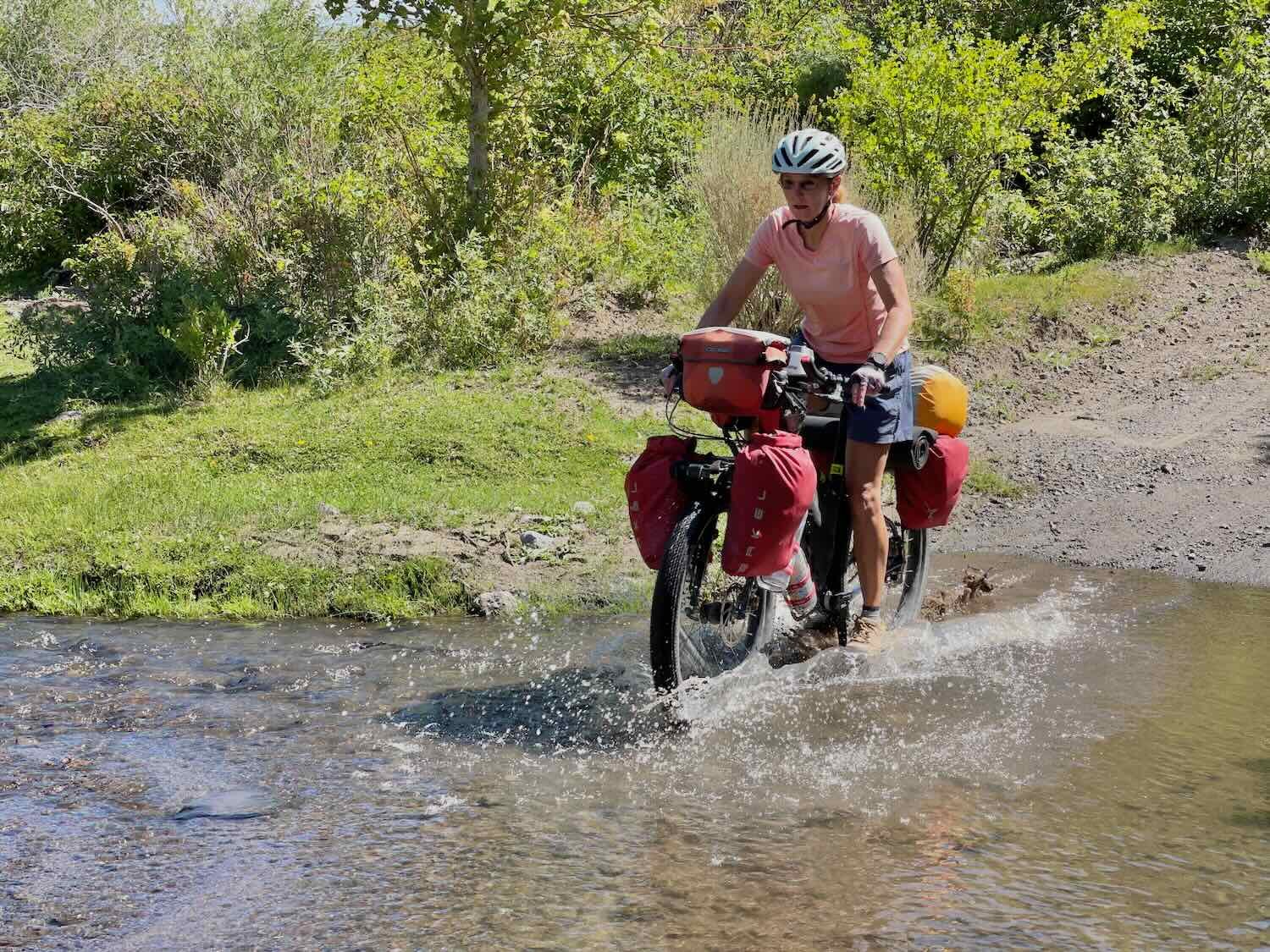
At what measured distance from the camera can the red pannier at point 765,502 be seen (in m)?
4.92

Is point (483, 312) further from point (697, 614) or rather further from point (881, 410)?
point (697, 614)

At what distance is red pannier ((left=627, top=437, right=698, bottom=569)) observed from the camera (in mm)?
5121

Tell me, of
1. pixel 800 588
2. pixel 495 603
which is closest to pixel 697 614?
pixel 800 588

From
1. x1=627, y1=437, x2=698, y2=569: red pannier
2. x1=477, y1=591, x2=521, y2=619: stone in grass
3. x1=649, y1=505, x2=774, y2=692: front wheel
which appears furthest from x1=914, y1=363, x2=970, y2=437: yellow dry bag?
x1=477, y1=591, x2=521, y2=619: stone in grass

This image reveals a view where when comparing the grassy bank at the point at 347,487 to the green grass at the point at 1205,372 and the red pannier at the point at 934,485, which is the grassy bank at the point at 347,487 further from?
the red pannier at the point at 934,485

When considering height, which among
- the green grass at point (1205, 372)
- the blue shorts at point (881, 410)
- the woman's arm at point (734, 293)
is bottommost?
the green grass at point (1205, 372)

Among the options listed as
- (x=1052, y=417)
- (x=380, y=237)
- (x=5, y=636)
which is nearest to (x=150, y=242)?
(x=380, y=237)

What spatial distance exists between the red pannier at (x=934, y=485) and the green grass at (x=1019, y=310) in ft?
17.0

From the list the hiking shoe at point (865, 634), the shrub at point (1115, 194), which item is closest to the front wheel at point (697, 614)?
the hiking shoe at point (865, 634)

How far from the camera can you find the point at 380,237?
12.2 m

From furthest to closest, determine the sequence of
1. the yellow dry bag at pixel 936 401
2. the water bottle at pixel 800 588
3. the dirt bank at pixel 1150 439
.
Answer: the dirt bank at pixel 1150 439
the yellow dry bag at pixel 936 401
the water bottle at pixel 800 588

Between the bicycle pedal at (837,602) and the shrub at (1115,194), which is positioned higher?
the shrub at (1115,194)

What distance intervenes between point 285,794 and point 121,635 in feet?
8.01

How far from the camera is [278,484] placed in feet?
28.4
